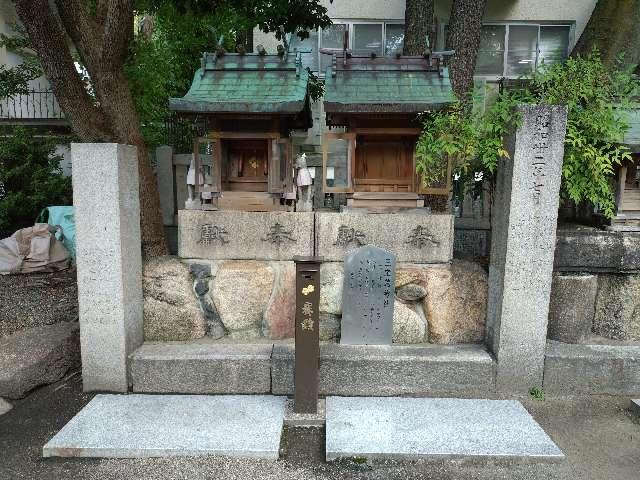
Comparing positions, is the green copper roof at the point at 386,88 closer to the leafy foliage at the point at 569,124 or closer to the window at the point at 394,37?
the leafy foliage at the point at 569,124

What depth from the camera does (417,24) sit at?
7.16 metres

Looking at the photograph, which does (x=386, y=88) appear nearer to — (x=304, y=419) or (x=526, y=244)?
(x=526, y=244)

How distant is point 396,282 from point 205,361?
220 cm

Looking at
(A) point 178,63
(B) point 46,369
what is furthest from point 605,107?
(A) point 178,63

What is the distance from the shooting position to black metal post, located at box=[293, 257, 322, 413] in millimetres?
4113

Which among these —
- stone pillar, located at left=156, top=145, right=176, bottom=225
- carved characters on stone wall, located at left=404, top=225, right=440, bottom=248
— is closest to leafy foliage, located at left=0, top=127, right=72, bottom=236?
stone pillar, located at left=156, top=145, right=176, bottom=225

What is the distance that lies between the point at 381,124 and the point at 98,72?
358 centimetres

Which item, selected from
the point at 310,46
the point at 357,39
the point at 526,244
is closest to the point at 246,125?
the point at 526,244

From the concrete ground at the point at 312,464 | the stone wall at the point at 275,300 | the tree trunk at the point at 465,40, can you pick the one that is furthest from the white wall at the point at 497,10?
the concrete ground at the point at 312,464

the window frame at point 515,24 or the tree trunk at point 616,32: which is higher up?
the window frame at point 515,24

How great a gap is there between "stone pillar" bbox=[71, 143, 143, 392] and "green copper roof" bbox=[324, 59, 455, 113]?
7.30 ft

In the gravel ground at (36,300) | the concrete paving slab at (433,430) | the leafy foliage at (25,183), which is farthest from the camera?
the leafy foliage at (25,183)

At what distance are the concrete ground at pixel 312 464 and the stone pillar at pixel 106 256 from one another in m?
0.66

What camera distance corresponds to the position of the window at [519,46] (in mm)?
11344
